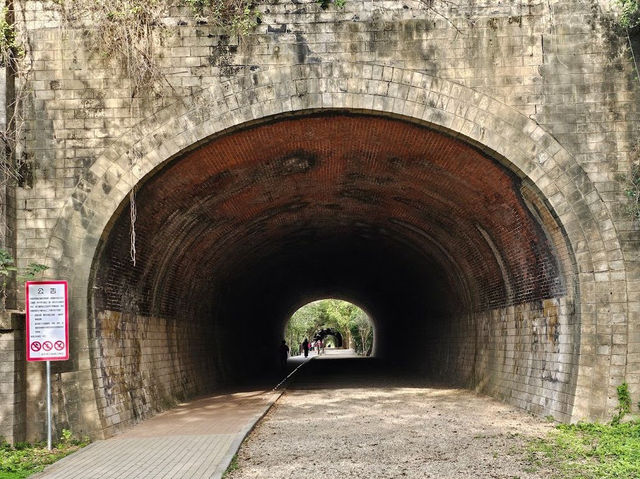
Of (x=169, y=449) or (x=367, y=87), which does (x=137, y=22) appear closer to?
(x=367, y=87)

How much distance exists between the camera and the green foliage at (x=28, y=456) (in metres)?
7.93

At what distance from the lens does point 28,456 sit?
8836 mm

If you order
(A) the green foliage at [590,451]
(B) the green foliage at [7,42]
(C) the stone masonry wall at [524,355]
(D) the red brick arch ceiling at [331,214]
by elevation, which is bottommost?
(A) the green foliage at [590,451]

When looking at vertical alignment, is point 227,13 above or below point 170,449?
above

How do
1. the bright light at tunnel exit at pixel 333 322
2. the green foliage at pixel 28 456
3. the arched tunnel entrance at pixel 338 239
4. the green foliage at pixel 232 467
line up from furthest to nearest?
the bright light at tunnel exit at pixel 333 322, the arched tunnel entrance at pixel 338 239, the green foliage at pixel 28 456, the green foliage at pixel 232 467

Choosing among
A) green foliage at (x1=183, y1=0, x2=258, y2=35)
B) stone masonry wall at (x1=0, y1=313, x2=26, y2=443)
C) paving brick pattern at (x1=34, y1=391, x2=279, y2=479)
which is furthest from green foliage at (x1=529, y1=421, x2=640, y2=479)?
green foliage at (x1=183, y1=0, x2=258, y2=35)

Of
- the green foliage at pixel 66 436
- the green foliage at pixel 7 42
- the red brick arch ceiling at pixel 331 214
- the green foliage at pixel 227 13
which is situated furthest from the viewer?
the red brick arch ceiling at pixel 331 214

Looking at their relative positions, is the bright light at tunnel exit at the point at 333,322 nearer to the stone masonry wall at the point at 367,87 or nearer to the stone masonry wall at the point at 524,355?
the stone masonry wall at the point at 524,355

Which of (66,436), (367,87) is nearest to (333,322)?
(367,87)

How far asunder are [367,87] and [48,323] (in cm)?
561

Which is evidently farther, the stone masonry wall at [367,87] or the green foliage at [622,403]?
the stone masonry wall at [367,87]

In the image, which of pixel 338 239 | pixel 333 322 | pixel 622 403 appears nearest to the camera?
pixel 622 403

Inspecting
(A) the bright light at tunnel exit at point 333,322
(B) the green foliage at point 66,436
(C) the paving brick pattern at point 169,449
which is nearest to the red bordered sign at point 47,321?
(B) the green foliage at point 66,436

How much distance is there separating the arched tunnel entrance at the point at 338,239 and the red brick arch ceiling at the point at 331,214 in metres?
0.04
